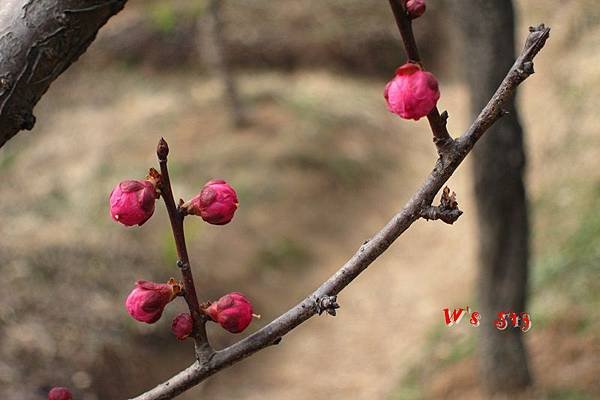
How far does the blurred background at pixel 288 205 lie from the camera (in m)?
3.45

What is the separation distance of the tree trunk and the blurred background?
12cm

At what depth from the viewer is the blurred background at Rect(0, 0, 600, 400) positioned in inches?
136

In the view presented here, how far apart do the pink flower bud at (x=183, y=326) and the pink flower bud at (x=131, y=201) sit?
12 cm

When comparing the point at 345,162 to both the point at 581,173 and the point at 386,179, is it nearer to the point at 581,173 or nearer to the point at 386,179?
the point at 386,179

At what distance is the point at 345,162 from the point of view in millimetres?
5504

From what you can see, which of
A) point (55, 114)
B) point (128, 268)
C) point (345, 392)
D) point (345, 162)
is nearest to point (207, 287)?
point (128, 268)

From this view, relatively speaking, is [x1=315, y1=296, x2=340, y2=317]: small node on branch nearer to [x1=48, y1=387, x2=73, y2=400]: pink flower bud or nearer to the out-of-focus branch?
[x1=48, y1=387, x2=73, y2=400]: pink flower bud

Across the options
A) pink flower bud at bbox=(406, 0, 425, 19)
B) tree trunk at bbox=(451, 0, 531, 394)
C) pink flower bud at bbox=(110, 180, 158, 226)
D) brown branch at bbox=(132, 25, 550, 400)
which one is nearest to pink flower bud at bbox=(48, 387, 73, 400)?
brown branch at bbox=(132, 25, 550, 400)

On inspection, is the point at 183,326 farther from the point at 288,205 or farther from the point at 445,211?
the point at 288,205

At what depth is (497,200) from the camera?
2543 mm

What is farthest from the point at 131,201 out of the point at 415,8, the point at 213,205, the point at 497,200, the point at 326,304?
the point at 497,200

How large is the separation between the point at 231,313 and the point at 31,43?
1.34ft

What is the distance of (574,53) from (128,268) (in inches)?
133

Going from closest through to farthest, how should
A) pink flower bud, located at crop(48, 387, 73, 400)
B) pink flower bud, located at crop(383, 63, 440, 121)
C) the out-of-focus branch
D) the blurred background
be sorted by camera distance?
pink flower bud, located at crop(383, 63, 440, 121)
pink flower bud, located at crop(48, 387, 73, 400)
the blurred background
the out-of-focus branch
